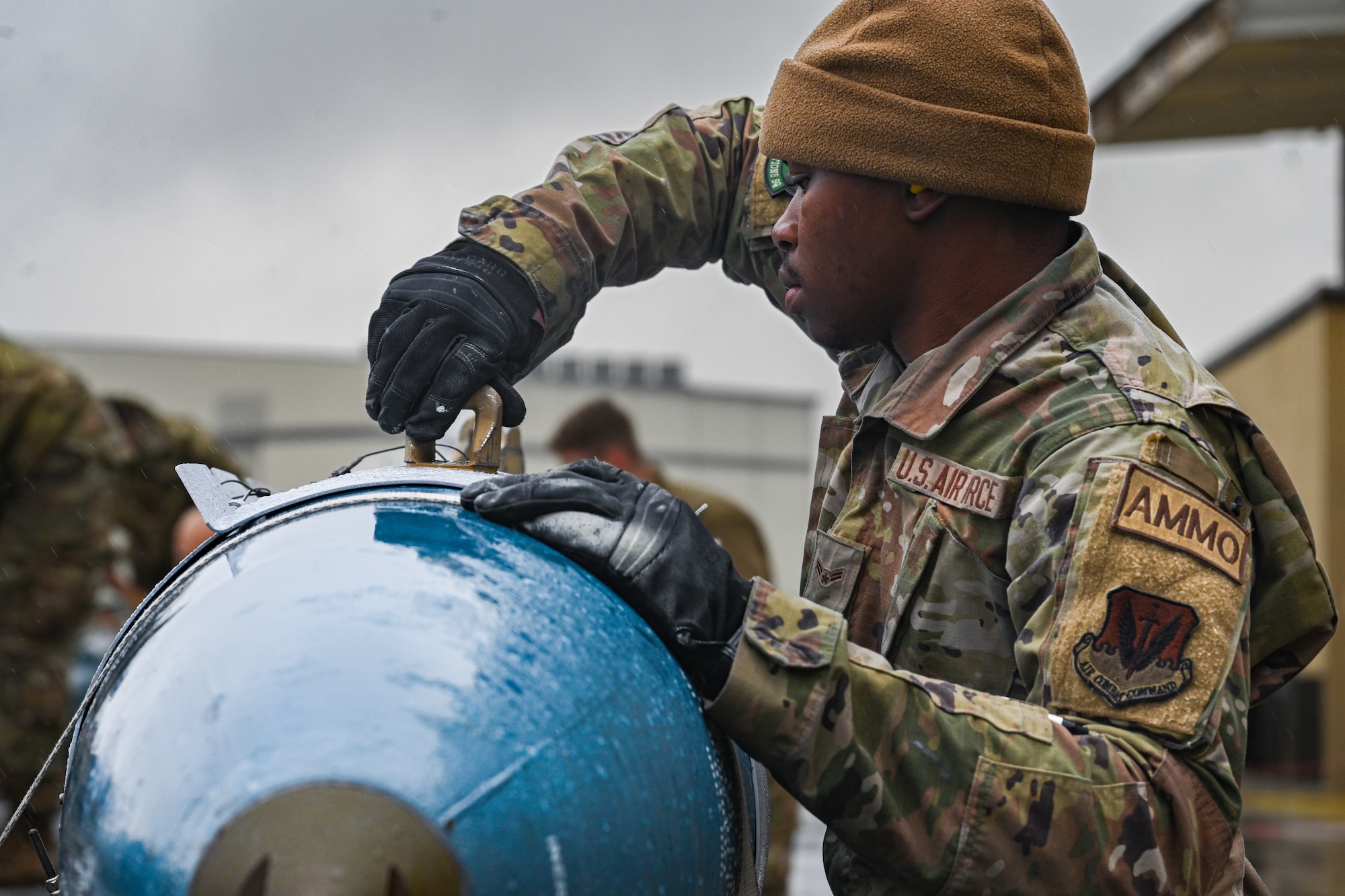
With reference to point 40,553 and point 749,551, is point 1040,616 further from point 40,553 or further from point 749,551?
point 40,553

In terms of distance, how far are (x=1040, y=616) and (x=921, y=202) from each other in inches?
24.2

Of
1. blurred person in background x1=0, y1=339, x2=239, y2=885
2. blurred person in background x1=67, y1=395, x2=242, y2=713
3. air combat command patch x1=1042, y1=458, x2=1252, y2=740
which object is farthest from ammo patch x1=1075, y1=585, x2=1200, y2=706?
blurred person in background x1=67, y1=395, x2=242, y2=713

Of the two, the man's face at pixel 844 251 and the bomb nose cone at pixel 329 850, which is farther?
the man's face at pixel 844 251

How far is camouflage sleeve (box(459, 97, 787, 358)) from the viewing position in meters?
2.47

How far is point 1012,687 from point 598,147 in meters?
1.33

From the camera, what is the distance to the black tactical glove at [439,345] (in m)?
2.14

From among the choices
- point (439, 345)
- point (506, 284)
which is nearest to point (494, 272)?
point (506, 284)

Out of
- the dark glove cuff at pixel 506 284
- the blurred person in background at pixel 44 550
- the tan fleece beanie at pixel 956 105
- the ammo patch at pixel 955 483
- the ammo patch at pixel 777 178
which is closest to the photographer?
the ammo patch at pixel 955 483

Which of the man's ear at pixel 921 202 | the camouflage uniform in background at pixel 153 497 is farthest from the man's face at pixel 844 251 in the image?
the camouflage uniform in background at pixel 153 497

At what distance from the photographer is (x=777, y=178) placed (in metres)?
2.63

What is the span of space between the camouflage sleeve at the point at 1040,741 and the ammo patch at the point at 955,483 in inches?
6.0

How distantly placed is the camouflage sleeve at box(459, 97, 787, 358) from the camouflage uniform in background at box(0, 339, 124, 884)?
4.40 metres

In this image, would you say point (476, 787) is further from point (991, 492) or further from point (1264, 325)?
point (1264, 325)

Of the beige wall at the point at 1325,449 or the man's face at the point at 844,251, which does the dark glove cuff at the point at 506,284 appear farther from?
the beige wall at the point at 1325,449
